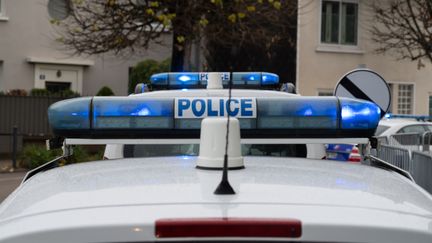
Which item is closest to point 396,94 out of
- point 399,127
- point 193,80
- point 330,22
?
point 330,22

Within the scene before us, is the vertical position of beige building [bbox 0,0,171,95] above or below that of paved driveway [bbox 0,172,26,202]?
above

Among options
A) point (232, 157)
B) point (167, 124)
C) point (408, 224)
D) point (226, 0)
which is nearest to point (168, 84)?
point (167, 124)

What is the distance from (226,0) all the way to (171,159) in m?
12.0

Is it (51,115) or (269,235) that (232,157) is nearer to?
(269,235)

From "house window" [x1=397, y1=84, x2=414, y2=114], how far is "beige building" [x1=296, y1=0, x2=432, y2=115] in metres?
0.07

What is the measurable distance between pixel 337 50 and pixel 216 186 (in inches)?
818

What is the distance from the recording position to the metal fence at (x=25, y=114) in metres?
19.3

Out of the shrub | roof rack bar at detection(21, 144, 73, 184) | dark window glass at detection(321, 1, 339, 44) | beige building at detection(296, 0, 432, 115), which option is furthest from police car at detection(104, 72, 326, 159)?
dark window glass at detection(321, 1, 339, 44)

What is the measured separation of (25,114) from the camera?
19562mm

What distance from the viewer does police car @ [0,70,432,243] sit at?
4.77 feet

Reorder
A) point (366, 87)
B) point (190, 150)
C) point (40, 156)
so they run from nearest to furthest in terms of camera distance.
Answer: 1. point (190, 150)
2. point (366, 87)
3. point (40, 156)

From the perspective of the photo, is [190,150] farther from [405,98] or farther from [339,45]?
[405,98]

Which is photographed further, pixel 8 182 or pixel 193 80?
pixel 8 182

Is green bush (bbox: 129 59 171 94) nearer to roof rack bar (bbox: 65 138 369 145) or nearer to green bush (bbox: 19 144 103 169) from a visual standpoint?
green bush (bbox: 19 144 103 169)
